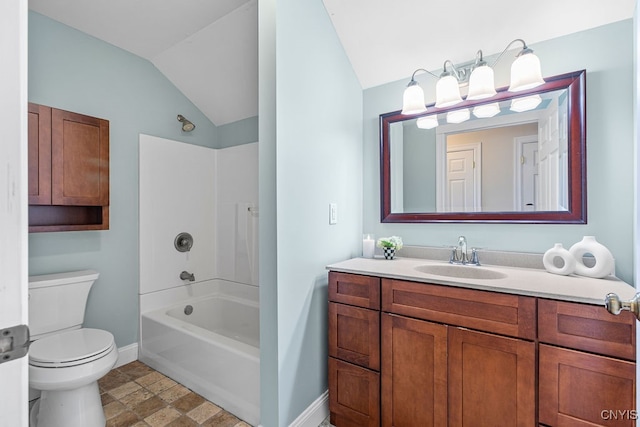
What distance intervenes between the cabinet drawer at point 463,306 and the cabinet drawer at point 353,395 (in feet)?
1.26

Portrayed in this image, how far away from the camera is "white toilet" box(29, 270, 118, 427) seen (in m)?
1.53

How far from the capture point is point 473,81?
1656 millimetres

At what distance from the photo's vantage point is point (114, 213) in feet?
7.70

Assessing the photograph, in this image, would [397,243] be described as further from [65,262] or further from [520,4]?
[65,262]

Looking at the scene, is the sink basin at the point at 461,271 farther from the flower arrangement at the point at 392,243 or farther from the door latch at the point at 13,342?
the door latch at the point at 13,342

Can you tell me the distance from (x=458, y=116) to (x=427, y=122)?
0.60 ft

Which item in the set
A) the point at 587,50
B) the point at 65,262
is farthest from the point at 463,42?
the point at 65,262

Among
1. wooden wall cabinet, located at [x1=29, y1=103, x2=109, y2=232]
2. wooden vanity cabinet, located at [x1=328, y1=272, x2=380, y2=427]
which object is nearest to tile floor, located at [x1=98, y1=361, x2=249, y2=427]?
wooden vanity cabinet, located at [x1=328, y1=272, x2=380, y2=427]

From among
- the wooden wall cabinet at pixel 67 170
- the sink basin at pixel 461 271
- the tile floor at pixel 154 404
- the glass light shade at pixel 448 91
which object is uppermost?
the glass light shade at pixel 448 91

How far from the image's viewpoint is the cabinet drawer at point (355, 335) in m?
1.54

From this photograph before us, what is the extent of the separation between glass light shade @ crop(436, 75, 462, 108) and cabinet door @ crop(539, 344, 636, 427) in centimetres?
127

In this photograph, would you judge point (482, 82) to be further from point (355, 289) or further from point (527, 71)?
point (355, 289)

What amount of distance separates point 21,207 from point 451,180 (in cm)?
192

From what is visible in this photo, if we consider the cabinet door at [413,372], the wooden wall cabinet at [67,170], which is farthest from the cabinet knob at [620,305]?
the wooden wall cabinet at [67,170]
